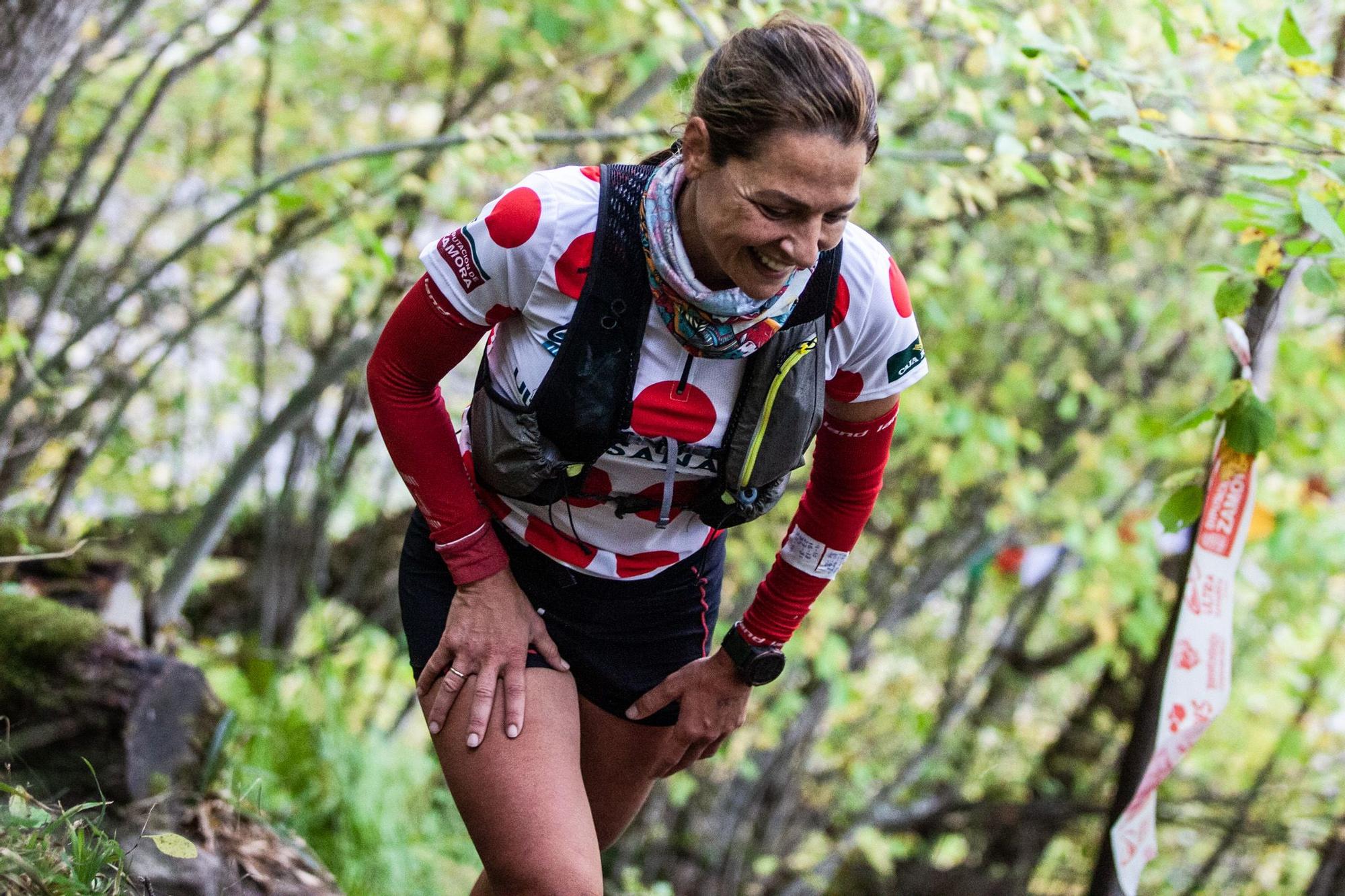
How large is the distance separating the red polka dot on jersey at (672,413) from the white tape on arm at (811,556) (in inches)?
18.0

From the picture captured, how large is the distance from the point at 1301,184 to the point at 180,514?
16.8 ft

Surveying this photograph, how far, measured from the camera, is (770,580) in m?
2.54

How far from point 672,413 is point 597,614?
0.47m

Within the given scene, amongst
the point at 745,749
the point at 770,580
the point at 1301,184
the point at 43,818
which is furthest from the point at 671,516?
the point at 745,749

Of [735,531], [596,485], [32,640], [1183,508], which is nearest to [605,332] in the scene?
[596,485]

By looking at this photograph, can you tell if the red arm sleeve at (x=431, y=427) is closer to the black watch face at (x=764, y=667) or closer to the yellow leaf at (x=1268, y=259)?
the black watch face at (x=764, y=667)

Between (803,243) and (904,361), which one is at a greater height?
(803,243)

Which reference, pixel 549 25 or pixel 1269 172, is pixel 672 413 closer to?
pixel 1269 172

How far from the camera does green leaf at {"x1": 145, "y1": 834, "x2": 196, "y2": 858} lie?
235cm

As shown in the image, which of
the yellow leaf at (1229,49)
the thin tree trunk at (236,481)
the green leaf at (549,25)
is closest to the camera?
the yellow leaf at (1229,49)

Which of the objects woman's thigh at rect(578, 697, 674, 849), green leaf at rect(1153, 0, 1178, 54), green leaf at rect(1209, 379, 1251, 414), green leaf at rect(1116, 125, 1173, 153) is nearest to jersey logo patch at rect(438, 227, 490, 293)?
woman's thigh at rect(578, 697, 674, 849)

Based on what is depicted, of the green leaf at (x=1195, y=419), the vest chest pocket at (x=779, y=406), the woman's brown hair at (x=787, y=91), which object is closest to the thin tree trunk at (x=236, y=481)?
the vest chest pocket at (x=779, y=406)

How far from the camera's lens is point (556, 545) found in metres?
2.30

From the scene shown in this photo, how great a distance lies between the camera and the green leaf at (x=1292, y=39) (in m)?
2.47
